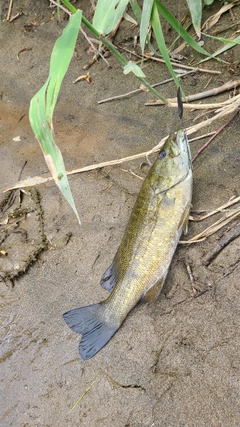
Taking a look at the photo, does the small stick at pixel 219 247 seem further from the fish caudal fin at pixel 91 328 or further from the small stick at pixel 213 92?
the small stick at pixel 213 92

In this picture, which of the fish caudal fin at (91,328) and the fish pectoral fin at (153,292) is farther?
the fish pectoral fin at (153,292)

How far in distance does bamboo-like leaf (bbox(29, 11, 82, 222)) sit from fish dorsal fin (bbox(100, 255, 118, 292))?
92cm

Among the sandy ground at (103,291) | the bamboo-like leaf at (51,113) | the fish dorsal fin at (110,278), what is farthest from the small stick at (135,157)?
the bamboo-like leaf at (51,113)

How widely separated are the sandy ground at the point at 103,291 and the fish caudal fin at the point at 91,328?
0.08m

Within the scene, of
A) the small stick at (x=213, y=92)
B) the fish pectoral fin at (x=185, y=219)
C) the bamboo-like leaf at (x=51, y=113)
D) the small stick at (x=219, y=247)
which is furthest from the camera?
the small stick at (x=213, y=92)

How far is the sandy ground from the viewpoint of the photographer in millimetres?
2688

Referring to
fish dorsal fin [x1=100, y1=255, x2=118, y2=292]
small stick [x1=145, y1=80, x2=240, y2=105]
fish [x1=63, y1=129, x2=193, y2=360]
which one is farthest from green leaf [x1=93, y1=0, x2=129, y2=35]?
fish dorsal fin [x1=100, y1=255, x2=118, y2=292]

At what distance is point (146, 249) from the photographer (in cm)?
309

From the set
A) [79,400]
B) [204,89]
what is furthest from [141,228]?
[204,89]

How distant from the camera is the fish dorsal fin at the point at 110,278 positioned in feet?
10.2

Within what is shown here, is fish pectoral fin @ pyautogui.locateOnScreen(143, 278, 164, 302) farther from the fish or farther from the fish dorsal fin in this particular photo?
the fish dorsal fin

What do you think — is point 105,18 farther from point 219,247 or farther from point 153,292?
point 153,292

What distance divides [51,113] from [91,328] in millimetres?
1347

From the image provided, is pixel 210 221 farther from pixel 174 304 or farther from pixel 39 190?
pixel 39 190
